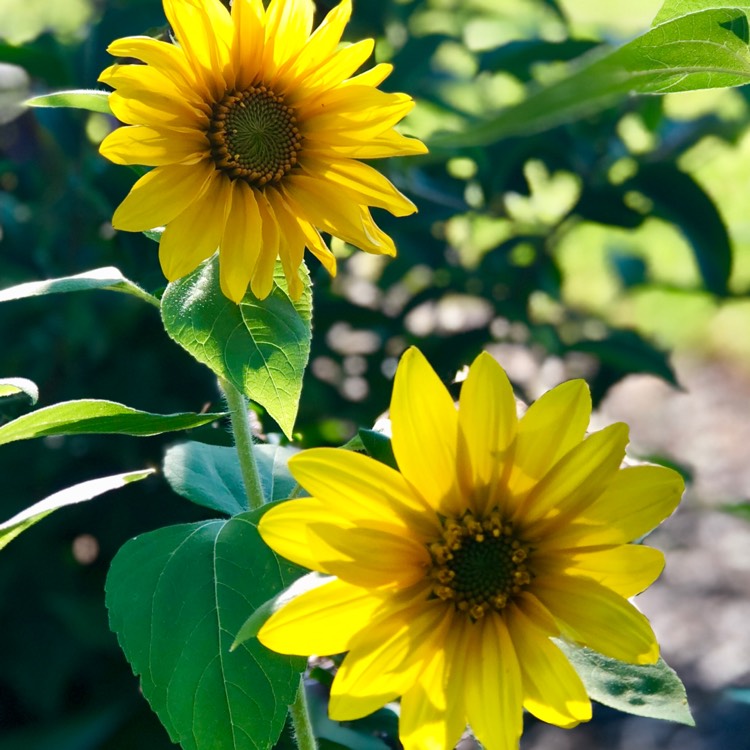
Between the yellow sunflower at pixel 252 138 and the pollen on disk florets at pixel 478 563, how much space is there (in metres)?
0.17

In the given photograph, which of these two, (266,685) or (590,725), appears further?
(590,725)

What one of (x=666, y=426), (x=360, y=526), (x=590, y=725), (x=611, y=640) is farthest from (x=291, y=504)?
(x=666, y=426)

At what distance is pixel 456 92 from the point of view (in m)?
1.75

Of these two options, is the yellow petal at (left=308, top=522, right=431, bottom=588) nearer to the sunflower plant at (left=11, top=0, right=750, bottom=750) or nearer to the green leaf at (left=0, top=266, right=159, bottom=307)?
the sunflower plant at (left=11, top=0, right=750, bottom=750)

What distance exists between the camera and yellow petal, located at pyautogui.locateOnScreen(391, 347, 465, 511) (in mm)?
518

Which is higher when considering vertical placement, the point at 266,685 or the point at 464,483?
the point at 464,483

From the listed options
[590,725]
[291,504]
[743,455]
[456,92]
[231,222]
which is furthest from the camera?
[743,455]

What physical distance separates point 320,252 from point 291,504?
0.67 feet

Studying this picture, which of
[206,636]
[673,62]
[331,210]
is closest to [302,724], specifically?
[206,636]

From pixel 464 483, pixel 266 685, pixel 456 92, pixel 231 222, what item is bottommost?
pixel 266 685

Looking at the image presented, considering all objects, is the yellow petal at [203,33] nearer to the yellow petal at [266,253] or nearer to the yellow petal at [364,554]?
the yellow petal at [266,253]

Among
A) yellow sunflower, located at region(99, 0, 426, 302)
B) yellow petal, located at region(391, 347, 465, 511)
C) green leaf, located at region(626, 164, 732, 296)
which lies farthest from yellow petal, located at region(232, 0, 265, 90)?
green leaf, located at region(626, 164, 732, 296)

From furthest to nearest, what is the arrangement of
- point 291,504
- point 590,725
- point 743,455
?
point 743,455
point 590,725
point 291,504

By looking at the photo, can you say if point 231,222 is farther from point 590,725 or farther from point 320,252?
point 590,725
